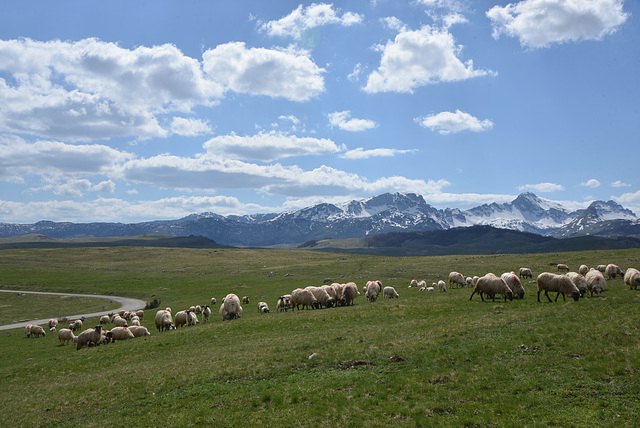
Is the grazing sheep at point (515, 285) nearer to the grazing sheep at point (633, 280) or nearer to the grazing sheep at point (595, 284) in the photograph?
the grazing sheep at point (595, 284)

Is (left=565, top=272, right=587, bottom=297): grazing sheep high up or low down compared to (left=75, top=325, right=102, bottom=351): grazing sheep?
up

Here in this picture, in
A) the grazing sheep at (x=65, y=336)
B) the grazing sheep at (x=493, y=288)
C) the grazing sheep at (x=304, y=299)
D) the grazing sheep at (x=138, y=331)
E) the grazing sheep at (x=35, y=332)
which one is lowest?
the grazing sheep at (x=35, y=332)

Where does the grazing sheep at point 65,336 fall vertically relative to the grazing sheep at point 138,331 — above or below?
below

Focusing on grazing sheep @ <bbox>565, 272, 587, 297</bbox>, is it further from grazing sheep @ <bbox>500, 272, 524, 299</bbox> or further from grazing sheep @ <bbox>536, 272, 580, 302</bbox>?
grazing sheep @ <bbox>500, 272, 524, 299</bbox>

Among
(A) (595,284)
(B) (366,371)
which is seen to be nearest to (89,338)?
(B) (366,371)

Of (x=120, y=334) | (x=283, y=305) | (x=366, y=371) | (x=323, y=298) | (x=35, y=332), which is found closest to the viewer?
(x=366, y=371)

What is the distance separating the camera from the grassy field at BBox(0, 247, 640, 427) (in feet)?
46.1

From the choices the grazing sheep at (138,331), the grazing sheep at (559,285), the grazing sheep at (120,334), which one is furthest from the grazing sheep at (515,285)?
the grazing sheep at (120,334)

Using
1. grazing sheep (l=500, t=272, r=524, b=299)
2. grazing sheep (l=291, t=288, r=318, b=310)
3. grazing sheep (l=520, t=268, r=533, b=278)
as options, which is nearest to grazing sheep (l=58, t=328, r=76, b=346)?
grazing sheep (l=291, t=288, r=318, b=310)

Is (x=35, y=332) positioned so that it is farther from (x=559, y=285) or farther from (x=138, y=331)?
(x=559, y=285)

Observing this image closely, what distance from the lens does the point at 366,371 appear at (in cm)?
1881

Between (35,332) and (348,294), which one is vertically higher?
(348,294)

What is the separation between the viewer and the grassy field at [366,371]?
14062 mm

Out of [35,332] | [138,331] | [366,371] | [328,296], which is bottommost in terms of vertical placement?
[35,332]
